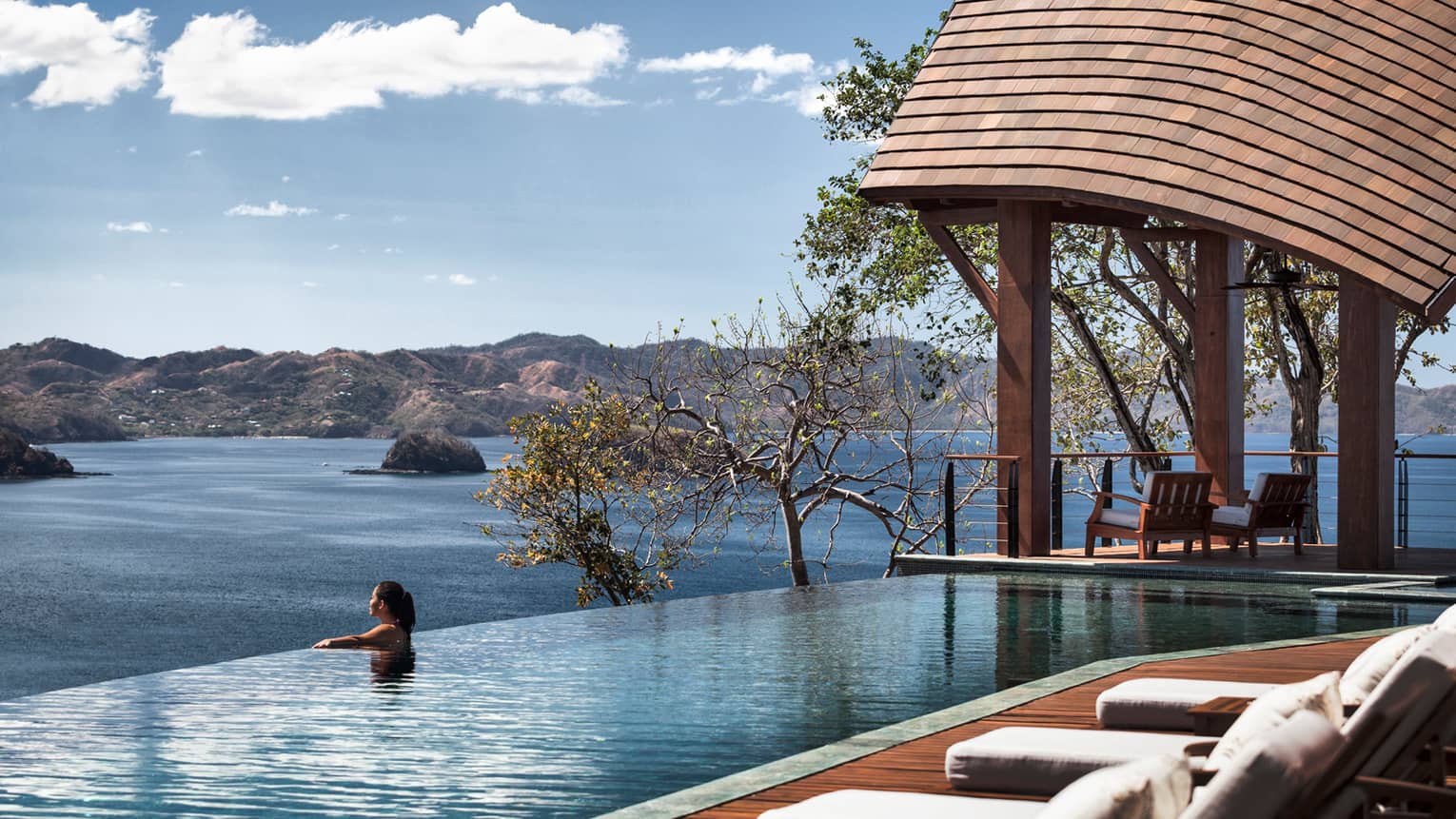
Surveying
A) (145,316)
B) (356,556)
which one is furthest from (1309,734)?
(145,316)

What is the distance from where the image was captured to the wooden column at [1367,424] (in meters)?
11.8

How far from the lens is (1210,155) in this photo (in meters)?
12.3

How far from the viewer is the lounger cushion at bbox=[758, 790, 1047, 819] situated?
3.71m

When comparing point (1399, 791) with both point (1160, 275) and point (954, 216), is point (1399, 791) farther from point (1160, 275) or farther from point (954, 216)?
point (1160, 275)

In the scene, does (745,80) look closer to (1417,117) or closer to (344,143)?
(344,143)

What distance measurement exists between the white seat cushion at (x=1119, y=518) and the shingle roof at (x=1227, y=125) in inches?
111

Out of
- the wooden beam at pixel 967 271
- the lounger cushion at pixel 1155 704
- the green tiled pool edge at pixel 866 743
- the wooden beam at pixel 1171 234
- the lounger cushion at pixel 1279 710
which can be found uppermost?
the wooden beam at pixel 1171 234

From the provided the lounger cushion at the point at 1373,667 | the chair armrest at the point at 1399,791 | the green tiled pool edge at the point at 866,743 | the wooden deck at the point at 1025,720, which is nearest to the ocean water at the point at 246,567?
the wooden deck at the point at 1025,720

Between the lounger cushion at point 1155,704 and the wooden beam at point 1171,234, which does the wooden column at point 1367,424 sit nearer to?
the wooden beam at point 1171,234

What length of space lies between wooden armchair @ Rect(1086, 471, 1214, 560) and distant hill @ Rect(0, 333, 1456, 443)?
94.6 metres

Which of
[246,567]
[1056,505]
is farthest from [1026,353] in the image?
[246,567]

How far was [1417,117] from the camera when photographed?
1241 cm

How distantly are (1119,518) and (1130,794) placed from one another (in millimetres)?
11404

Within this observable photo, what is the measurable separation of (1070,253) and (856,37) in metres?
4.55
